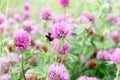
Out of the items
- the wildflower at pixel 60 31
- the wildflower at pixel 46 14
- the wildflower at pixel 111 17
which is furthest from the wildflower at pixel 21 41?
the wildflower at pixel 111 17

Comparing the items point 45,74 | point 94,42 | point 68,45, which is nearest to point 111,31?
point 94,42

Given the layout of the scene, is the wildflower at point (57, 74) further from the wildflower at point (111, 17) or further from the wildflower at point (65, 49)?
the wildflower at point (111, 17)

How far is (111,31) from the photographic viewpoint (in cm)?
249

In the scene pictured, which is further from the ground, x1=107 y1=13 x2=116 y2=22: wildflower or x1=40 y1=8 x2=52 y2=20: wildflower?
x1=40 y1=8 x2=52 y2=20: wildflower

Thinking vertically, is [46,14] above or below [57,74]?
above

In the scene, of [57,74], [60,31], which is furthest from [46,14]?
[57,74]

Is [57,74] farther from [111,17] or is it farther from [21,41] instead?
[111,17]

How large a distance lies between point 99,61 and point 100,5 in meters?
0.43

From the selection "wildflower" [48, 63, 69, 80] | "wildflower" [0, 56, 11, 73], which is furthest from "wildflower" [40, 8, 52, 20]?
"wildflower" [48, 63, 69, 80]

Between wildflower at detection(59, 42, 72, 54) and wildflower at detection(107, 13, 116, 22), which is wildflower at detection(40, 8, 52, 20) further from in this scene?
wildflower at detection(107, 13, 116, 22)

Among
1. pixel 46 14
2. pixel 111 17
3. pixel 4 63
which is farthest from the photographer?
pixel 111 17

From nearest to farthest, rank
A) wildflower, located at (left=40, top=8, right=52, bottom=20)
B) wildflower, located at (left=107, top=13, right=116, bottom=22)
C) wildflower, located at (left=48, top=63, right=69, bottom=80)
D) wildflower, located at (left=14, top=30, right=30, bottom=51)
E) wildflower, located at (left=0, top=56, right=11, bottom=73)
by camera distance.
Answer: wildflower, located at (left=48, top=63, right=69, bottom=80)
wildflower, located at (left=14, top=30, right=30, bottom=51)
wildflower, located at (left=0, top=56, right=11, bottom=73)
wildflower, located at (left=40, top=8, right=52, bottom=20)
wildflower, located at (left=107, top=13, right=116, bottom=22)

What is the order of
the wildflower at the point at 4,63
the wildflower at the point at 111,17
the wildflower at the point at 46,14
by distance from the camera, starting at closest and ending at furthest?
the wildflower at the point at 4,63
the wildflower at the point at 46,14
the wildflower at the point at 111,17

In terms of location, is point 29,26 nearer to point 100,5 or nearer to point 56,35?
point 100,5
